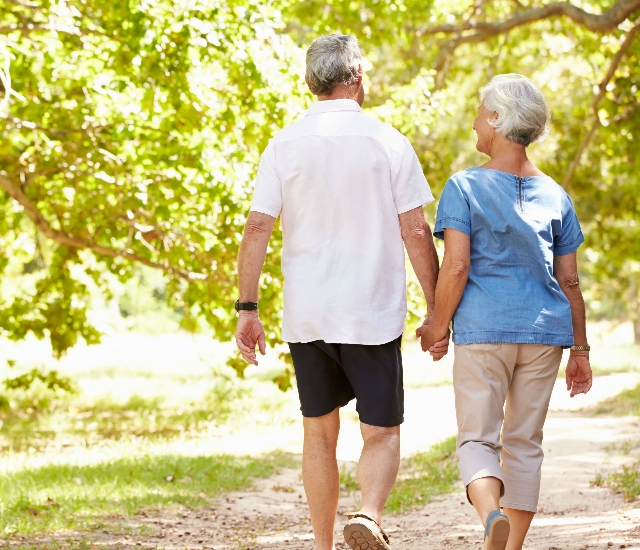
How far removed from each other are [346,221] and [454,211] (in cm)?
45

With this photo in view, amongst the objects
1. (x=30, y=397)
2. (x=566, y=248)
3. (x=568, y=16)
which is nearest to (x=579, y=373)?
(x=566, y=248)

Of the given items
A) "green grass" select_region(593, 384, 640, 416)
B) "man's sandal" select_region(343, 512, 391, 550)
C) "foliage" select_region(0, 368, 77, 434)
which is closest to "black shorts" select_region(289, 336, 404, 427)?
"man's sandal" select_region(343, 512, 391, 550)

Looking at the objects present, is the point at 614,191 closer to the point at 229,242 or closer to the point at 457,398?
the point at 229,242

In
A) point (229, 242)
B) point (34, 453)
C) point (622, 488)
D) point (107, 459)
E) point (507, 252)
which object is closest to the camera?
point (507, 252)

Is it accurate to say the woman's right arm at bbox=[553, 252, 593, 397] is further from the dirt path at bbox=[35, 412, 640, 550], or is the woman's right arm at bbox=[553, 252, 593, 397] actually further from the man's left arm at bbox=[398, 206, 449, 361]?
the dirt path at bbox=[35, 412, 640, 550]

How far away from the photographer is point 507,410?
390 centimetres

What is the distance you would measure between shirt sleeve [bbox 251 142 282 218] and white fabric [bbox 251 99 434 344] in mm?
35

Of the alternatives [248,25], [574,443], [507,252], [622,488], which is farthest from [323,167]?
[574,443]

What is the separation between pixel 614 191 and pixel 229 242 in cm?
927

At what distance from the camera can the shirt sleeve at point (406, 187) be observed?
12.9 ft

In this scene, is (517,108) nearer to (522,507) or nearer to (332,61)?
(332,61)

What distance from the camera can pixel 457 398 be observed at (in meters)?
3.83

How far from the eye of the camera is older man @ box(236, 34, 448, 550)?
12.7 feet

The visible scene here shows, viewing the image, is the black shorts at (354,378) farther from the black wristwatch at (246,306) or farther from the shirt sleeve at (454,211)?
the shirt sleeve at (454,211)
